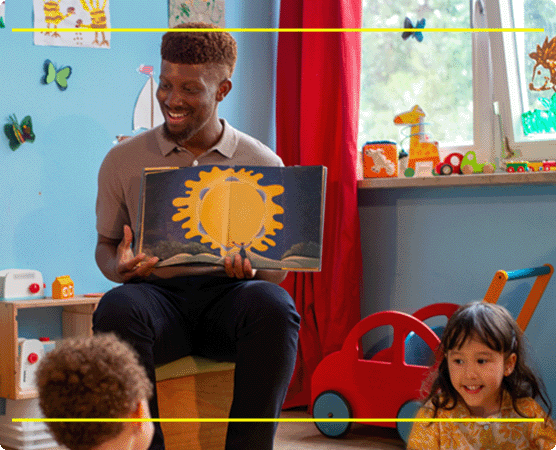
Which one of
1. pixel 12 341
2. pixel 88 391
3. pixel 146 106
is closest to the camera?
pixel 88 391

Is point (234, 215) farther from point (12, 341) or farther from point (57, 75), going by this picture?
point (57, 75)

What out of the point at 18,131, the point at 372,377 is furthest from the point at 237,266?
the point at 18,131

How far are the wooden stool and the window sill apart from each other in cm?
107

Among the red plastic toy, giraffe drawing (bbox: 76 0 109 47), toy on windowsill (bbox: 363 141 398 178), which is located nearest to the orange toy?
the red plastic toy

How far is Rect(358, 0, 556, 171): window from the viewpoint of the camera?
2.20 metres

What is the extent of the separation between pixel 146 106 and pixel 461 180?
1066 millimetres

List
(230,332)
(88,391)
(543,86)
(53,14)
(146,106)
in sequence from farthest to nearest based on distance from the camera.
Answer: (146,106)
(543,86)
(53,14)
(230,332)
(88,391)

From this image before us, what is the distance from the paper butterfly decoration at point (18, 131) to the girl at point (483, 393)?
132 centimetres

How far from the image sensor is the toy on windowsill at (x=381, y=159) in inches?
92.0

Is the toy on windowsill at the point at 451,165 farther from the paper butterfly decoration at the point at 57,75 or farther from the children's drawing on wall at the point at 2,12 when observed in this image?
the children's drawing on wall at the point at 2,12

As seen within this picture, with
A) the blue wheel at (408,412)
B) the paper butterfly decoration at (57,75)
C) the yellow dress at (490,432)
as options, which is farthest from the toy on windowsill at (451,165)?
the paper butterfly decoration at (57,75)

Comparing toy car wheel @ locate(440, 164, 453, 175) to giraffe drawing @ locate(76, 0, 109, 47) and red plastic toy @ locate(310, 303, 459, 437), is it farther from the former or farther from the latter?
giraffe drawing @ locate(76, 0, 109, 47)

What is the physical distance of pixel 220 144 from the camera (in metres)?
1.52

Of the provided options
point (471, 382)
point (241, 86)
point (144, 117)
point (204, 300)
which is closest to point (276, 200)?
point (204, 300)
